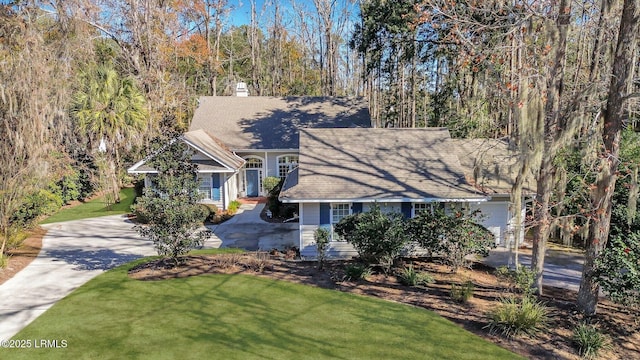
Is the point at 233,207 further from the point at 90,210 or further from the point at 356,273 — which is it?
Result: the point at 356,273

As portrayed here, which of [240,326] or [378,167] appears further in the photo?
[378,167]

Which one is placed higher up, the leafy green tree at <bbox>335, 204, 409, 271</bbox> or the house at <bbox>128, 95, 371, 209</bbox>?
the house at <bbox>128, 95, 371, 209</bbox>

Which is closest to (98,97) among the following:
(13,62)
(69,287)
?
(13,62)

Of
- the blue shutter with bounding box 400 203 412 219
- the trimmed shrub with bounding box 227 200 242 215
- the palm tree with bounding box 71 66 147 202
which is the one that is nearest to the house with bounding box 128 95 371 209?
the trimmed shrub with bounding box 227 200 242 215

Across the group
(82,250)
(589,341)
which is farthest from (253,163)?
(589,341)

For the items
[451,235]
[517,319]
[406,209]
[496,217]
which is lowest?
[517,319]

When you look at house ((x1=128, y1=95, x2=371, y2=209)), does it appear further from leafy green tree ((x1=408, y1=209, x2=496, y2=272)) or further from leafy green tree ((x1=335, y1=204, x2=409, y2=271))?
leafy green tree ((x1=408, y1=209, x2=496, y2=272))

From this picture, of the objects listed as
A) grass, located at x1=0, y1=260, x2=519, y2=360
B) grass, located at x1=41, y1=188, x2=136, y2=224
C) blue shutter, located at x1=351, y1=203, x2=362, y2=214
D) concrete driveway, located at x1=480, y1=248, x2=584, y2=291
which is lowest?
concrete driveway, located at x1=480, y1=248, x2=584, y2=291

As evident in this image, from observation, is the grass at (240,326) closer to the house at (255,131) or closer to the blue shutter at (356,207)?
the blue shutter at (356,207)
